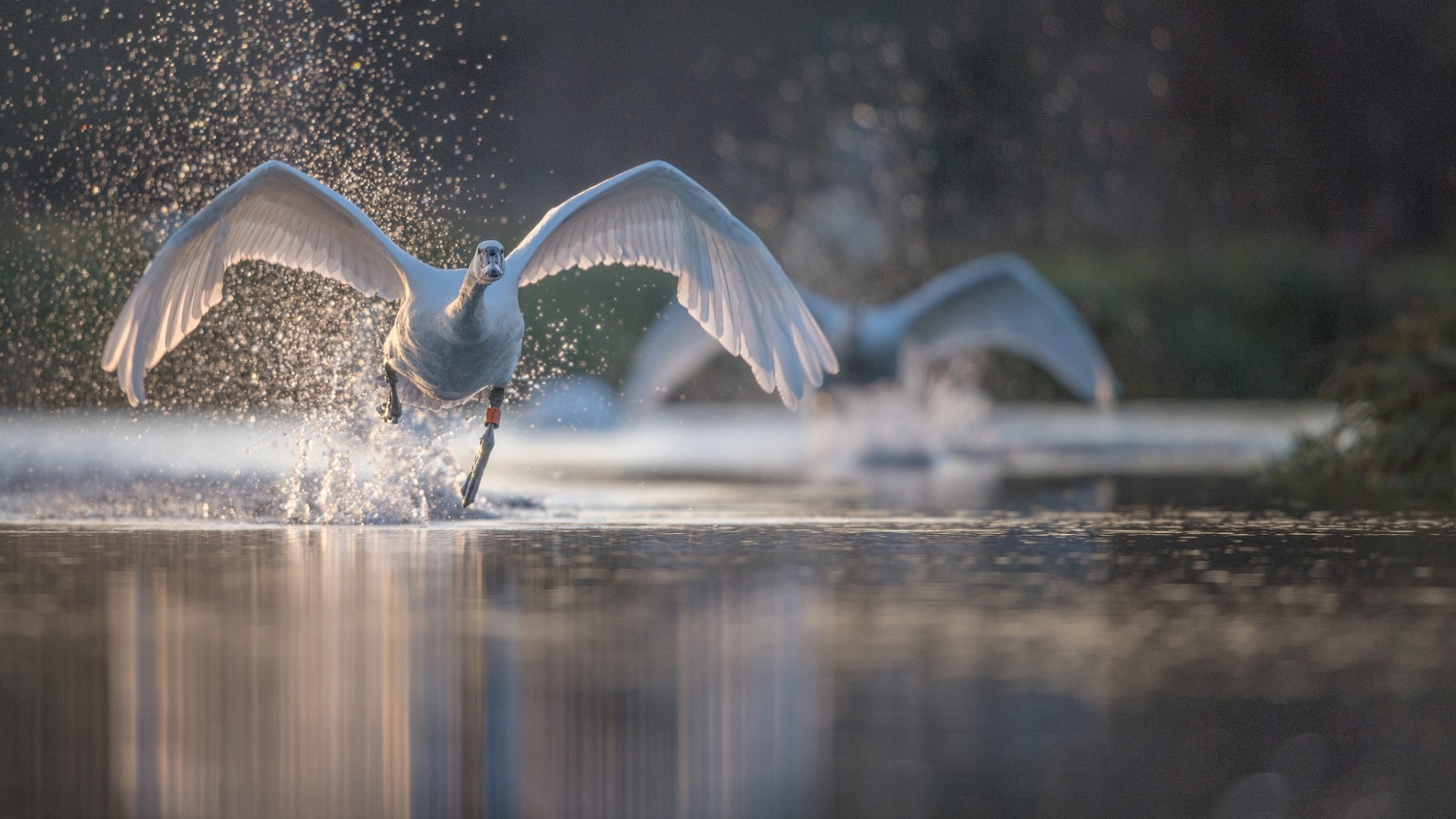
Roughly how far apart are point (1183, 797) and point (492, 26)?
26.4m

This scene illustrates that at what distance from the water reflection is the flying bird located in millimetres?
1505

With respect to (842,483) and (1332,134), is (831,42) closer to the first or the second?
(1332,134)

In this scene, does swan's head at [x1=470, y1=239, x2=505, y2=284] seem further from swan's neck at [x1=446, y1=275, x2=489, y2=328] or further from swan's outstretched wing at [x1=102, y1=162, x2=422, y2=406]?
swan's outstretched wing at [x1=102, y1=162, x2=422, y2=406]

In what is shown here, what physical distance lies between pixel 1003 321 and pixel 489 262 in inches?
414

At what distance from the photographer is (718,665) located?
5.59 meters

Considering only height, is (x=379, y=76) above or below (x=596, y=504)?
above

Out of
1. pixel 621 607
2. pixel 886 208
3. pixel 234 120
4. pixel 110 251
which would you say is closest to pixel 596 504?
pixel 234 120

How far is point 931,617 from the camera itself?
6.38 metres

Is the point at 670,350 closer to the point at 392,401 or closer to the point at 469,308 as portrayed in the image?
the point at 392,401

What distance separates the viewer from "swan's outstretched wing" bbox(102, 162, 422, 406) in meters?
9.51

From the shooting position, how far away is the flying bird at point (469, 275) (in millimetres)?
9469

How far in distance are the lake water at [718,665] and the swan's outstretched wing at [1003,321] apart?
829 cm

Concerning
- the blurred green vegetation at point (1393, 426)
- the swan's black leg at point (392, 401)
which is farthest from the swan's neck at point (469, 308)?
the blurred green vegetation at point (1393, 426)

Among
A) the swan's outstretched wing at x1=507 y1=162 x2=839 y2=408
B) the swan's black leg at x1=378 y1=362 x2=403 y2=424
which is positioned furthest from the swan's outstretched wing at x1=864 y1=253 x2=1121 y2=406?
the swan's black leg at x1=378 y1=362 x2=403 y2=424
